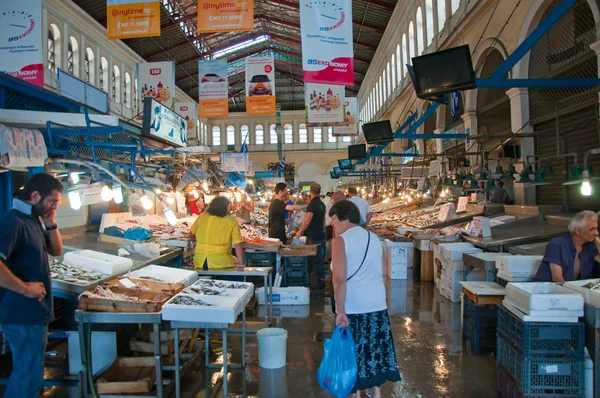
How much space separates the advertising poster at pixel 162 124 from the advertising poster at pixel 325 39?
295 cm

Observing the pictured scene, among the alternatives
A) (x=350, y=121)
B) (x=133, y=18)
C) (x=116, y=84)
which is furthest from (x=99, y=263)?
(x=116, y=84)

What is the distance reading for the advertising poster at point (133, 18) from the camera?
9922 mm

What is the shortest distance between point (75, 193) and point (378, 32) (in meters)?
23.5

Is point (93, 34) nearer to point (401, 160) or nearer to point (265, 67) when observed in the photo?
point (265, 67)

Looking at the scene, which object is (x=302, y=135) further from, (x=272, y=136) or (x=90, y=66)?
(x=90, y=66)

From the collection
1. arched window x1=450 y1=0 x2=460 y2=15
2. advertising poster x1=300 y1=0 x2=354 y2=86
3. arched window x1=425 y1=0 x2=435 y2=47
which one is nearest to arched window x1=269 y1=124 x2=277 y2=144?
arched window x1=425 y1=0 x2=435 y2=47

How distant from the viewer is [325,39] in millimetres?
9945

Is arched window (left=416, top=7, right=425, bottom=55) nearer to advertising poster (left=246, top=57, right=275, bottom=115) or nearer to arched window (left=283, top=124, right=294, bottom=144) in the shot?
advertising poster (left=246, top=57, right=275, bottom=115)

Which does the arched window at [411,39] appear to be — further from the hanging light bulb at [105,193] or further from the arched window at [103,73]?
the hanging light bulb at [105,193]

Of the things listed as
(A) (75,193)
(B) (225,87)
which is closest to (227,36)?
(B) (225,87)

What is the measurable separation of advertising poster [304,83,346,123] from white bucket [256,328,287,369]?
12.9 meters

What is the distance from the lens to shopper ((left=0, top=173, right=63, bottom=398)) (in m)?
3.44

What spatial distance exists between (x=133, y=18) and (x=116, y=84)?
16085 mm

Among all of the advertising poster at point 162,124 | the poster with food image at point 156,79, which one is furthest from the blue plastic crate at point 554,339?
the poster with food image at point 156,79
